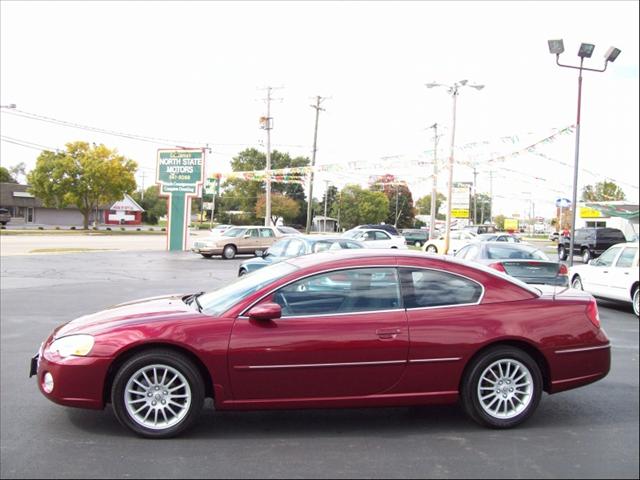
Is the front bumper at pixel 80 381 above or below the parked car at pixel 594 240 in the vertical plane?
below

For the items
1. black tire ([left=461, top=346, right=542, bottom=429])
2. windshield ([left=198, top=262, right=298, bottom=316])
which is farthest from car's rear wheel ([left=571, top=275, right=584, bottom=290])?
windshield ([left=198, top=262, right=298, bottom=316])

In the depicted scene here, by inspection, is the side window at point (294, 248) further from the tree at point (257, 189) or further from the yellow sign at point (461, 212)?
the tree at point (257, 189)

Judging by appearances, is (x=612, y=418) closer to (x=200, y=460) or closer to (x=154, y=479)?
(x=200, y=460)

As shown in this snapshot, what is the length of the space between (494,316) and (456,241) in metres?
30.7

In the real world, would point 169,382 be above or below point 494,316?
below

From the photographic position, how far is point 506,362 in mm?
4625

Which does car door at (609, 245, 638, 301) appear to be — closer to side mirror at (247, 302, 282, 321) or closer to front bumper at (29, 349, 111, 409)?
side mirror at (247, 302, 282, 321)

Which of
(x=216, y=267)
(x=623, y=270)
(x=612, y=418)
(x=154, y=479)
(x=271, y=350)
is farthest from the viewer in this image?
(x=216, y=267)

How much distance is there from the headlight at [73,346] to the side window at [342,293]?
143 centimetres

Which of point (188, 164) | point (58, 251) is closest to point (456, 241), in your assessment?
point (188, 164)

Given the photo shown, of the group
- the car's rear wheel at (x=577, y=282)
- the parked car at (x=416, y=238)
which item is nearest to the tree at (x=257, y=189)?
the parked car at (x=416, y=238)

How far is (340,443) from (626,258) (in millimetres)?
8796

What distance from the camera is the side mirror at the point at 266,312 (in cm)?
438

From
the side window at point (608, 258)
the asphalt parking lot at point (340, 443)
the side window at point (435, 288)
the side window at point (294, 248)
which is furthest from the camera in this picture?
the side window at point (294, 248)
